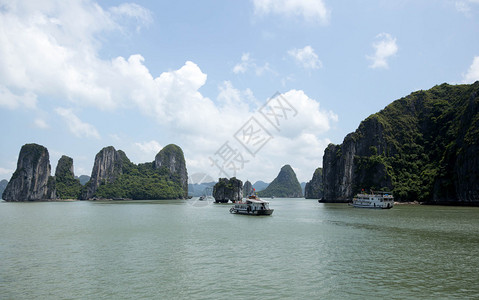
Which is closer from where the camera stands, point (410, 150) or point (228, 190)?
point (410, 150)

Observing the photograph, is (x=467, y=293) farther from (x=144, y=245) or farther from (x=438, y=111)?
(x=438, y=111)

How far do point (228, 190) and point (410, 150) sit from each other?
96.8 meters

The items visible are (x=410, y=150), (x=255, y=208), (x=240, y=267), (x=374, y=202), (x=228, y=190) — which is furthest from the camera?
(x=228, y=190)

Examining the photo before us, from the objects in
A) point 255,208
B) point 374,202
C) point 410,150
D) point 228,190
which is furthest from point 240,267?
point 410,150

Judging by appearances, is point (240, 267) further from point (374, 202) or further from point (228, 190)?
point (228, 190)

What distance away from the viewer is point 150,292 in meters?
17.2

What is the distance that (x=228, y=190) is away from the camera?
168750mm

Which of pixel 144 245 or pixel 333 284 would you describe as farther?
pixel 144 245

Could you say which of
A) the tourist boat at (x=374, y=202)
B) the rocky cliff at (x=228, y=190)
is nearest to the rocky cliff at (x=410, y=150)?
the tourist boat at (x=374, y=202)

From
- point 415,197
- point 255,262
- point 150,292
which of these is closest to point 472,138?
point 415,197

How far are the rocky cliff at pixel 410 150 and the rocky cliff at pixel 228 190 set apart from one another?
1990 inches

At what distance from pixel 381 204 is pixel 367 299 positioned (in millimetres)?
91167

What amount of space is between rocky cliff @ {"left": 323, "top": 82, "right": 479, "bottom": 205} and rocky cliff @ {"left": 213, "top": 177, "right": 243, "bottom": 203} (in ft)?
166

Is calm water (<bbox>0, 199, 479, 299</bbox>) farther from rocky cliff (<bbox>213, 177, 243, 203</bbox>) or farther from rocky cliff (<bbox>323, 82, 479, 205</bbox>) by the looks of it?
rocky cliff (<bbox>213, 177, 243, 203</bbox>)
